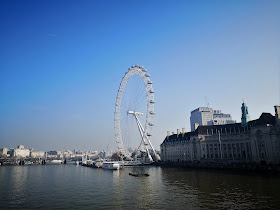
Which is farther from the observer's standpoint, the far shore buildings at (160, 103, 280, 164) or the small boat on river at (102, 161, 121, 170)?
the small boat on river at (102, 161, 121, 170)

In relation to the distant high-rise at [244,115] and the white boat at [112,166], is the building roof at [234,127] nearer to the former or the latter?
the distant high-rise at [244,115]

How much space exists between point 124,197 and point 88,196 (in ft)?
19.0

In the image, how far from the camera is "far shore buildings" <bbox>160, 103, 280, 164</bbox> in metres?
75.3

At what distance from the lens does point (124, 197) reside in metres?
33.7

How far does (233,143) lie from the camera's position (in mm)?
95562

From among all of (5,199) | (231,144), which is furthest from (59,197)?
(231,144)

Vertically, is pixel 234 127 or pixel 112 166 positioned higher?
pixel 234 127

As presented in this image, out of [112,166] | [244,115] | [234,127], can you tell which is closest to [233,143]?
→ [234,127]

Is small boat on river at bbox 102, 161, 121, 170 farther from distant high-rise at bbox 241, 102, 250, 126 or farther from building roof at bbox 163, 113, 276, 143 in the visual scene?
distant high-rise at bbox 241, 102, 250, 126

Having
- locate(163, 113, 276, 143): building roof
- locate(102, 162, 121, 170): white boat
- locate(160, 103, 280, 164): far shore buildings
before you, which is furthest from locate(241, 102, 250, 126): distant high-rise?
locate(102, 162, 121, 170): white boat

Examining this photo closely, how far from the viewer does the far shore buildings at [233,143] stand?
7531 cm

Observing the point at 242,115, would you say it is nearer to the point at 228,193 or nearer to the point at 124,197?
the point at 228,193

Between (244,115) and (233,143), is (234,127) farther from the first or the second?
(233,143)

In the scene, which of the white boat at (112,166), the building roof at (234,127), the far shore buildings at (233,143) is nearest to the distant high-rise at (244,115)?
the far shore buildings at (233,143)
